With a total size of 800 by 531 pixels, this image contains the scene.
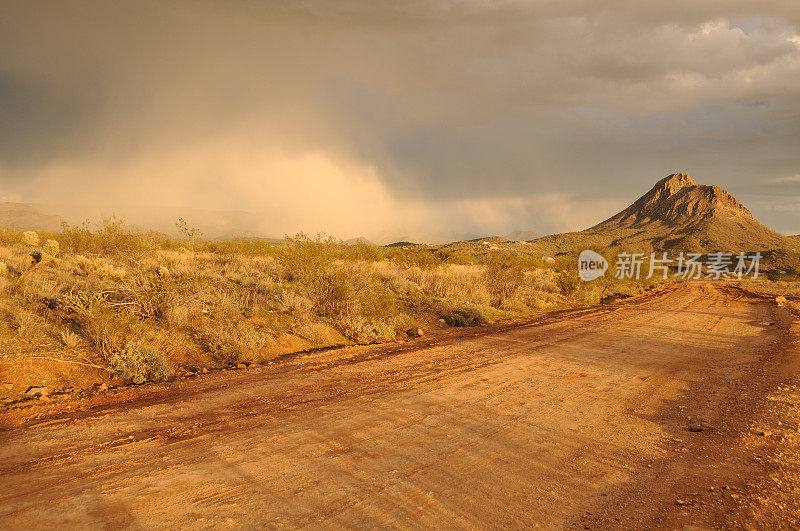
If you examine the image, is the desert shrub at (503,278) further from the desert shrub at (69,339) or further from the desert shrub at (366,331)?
the desert shrub at (69,339)

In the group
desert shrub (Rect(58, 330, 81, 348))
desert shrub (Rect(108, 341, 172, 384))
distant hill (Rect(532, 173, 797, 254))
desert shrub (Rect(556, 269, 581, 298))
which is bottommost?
desert shrub (Rect(108, 341, 172, 384))

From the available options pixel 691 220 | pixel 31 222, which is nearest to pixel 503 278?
pixel 31 222

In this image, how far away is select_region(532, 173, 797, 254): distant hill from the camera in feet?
300

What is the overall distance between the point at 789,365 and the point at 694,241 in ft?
331

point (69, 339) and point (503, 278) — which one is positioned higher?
point (503, 278)

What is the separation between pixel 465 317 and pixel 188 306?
9.13m

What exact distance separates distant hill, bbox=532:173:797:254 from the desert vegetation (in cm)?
7286

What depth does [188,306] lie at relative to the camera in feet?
32.2

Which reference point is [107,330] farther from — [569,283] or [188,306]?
[569,283]

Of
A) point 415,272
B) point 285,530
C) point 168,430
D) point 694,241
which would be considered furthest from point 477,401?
point 694,241

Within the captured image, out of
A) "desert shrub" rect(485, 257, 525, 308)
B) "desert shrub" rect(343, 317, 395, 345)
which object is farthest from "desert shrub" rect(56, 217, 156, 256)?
"desert shrub" rect(485, 257, 525, 308)

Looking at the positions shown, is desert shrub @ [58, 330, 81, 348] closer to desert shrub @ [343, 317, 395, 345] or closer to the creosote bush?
the creosote bush

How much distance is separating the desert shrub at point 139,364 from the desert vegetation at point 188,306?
0.06ft

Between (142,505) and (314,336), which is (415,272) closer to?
(314,336)
